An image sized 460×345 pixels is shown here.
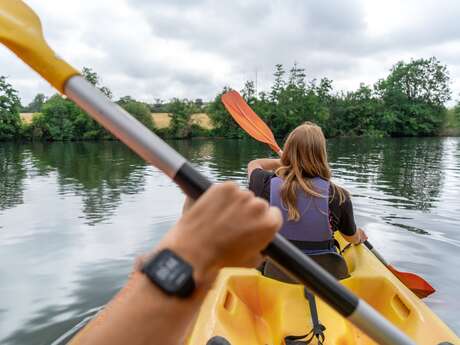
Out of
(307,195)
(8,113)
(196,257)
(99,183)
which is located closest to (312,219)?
(307,195)

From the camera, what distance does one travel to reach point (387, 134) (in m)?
46.9

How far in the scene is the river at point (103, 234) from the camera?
4.14m

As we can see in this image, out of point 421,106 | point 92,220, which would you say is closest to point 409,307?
point 92,220

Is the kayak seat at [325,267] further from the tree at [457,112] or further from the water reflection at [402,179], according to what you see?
the tree at [457,112]

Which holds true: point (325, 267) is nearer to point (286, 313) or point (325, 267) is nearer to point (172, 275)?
point (286, 313)

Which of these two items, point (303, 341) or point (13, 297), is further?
point (13, 297)

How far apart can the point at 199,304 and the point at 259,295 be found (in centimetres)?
233

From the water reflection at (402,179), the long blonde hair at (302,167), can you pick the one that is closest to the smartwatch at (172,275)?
the long blonde hair at (302,167)

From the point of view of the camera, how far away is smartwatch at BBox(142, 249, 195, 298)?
0.65 meters

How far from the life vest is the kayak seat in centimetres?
4

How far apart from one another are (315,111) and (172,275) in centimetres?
4793

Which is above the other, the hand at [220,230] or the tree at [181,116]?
the tree at [181,116]

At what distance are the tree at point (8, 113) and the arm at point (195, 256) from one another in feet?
142

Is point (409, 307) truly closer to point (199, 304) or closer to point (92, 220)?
point (199, 304)
